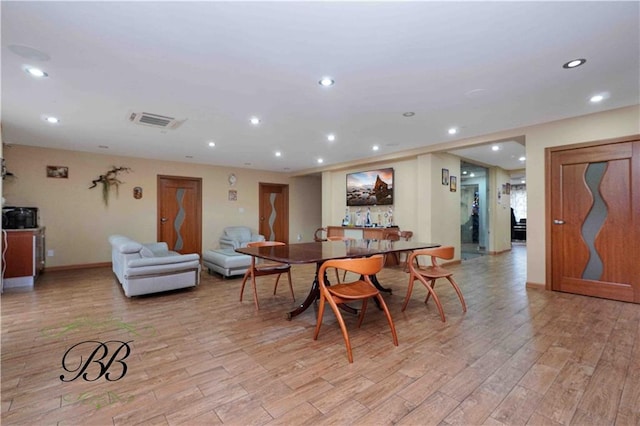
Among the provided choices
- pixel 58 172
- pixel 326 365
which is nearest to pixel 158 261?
pixel 326 365

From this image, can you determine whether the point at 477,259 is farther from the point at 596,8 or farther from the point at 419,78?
the point at 596,8

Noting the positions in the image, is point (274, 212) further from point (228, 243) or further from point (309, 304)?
point (309, 304)

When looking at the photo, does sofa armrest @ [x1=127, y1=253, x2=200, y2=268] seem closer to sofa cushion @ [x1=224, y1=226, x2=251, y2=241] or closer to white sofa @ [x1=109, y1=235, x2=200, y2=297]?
white sofa @ [x1=109, y1=235, x2=200, y2=297]

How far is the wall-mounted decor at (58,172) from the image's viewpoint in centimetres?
580

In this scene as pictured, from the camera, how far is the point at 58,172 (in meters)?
5.87

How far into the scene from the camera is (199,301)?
3.76 m

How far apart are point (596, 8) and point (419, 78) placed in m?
1.23

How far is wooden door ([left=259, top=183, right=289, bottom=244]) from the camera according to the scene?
8.83m

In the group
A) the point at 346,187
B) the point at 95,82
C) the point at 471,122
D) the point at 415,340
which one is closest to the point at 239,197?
the point at 346,187

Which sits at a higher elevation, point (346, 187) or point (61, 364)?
point (346, 187)

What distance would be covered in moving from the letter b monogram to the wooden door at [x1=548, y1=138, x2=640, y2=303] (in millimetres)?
5060

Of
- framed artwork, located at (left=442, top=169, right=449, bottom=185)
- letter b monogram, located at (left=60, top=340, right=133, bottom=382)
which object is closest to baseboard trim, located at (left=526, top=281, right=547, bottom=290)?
framed artwork, located at (left=442, top=169, right=449, bottom=185)

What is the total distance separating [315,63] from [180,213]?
6029 millimetres

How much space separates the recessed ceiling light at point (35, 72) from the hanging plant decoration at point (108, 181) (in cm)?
408
